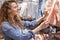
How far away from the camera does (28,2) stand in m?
1.69

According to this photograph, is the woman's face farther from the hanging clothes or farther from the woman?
the hanging clothes

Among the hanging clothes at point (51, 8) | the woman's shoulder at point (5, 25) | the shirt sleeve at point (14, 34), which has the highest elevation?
the hanging clothes at point (51, 8)

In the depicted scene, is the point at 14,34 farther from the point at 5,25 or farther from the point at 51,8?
the point at 51,8

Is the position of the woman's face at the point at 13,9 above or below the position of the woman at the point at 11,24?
above

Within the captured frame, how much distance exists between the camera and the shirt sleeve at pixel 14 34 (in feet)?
3.76

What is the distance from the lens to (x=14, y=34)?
1.14 m

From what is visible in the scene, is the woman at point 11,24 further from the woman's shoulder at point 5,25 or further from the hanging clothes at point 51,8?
the hanging clothes at point 51,8

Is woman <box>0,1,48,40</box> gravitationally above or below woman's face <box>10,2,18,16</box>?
below

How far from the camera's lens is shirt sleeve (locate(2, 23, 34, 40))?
115 centimetres

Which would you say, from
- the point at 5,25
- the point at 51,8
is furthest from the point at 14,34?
the point at 51,8

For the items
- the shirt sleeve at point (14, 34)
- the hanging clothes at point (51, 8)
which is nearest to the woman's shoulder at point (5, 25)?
the shirt sleeve at point (14, 34)

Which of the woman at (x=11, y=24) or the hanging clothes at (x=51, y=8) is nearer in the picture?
the woman at (x=11, y=24)

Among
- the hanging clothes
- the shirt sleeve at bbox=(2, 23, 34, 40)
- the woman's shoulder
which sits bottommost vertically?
the shirt sleeve at bbox=(2, 23, 34, 40)

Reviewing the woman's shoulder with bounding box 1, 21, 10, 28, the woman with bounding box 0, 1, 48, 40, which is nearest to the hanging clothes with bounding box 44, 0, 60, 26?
the woman with bounding box 0, 1, 48, 40
